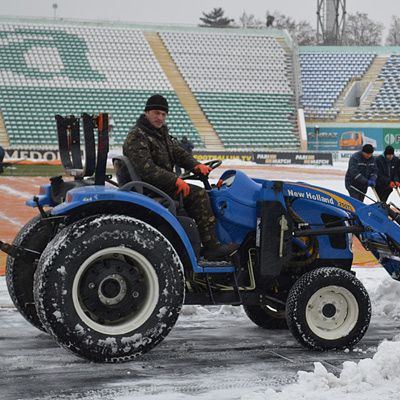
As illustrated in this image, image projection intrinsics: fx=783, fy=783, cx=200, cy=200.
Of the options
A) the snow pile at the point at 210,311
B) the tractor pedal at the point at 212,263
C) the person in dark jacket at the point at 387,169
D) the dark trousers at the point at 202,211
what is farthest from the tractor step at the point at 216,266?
the person in dark jacket at the point at 387,169

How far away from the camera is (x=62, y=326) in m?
4.45

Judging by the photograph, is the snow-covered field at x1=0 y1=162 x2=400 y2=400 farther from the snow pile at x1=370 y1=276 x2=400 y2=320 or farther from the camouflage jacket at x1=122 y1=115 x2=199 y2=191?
the camouflage jacket at x1=122 y1=115 x2=199 y2=191

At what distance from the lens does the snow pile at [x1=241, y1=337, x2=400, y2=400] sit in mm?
3824

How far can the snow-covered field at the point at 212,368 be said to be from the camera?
398cm

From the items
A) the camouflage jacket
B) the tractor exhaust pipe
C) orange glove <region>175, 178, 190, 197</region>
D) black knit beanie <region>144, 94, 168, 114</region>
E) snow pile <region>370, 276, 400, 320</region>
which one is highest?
black knit beanie <region>144, 94, 168, 114</region>

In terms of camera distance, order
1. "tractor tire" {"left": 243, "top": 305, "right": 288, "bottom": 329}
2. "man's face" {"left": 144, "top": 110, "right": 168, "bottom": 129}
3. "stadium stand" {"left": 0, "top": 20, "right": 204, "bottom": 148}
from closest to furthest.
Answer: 1. "man's face" {"left": 144, "top": 110, "right": 168, "bottom": 129}
2. "tractor tire" {"left": 243, "top": 305, "right": 288, "bottom": 329}
3. "stadium stand" {"left": 0, "top": 20, "right": 204, "bottom": 148}

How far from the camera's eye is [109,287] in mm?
4629

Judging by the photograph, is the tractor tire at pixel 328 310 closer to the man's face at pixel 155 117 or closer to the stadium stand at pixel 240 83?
the man's face at pixel 155 117

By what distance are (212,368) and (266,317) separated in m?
1.36

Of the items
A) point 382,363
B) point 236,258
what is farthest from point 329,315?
point 382,363

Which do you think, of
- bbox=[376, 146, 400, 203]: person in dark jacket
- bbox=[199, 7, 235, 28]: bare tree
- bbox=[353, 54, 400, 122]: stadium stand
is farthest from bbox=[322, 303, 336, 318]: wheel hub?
bbox=[199, 7, 235, 28]: bare tree

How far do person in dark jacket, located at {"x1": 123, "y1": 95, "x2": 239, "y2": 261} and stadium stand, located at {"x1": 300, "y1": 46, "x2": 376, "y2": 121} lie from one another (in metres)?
44.9

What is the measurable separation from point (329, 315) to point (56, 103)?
40796 millimetres

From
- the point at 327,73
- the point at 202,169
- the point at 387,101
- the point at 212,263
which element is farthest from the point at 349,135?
the point at 212,263
